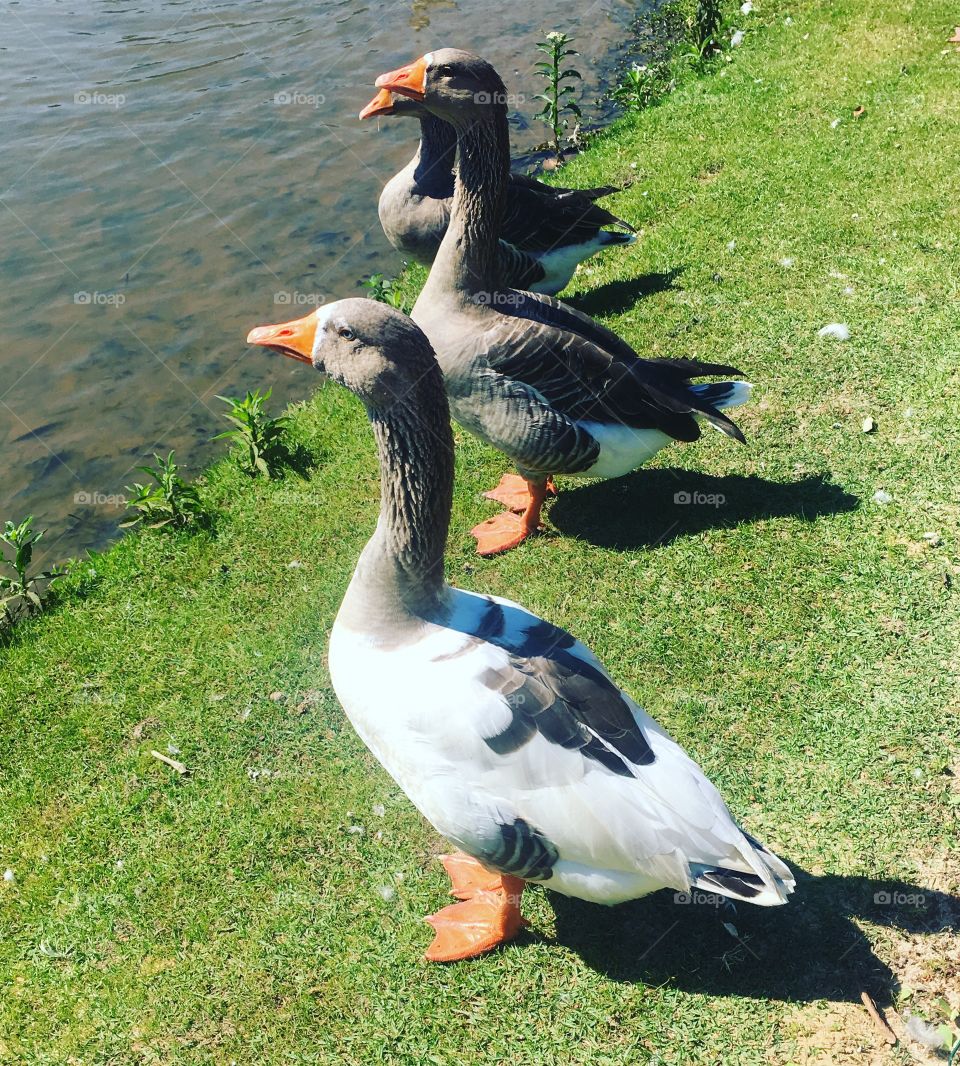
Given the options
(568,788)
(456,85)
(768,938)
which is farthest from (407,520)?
(456,85)

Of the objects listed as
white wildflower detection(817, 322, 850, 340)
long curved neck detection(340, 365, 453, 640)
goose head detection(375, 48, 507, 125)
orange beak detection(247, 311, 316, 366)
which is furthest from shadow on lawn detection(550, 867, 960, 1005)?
goose head detection(375, 48, 507, 125)

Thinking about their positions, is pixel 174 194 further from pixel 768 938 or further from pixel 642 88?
pixel 768 938

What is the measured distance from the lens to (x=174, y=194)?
987 centimetres

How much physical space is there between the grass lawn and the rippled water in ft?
4.93

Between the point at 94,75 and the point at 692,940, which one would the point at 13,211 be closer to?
the point at 94,75

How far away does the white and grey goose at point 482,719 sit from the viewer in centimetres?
322

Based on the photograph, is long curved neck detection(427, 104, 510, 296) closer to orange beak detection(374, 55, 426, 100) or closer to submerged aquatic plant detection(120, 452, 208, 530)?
orange beak detection(374, 55, 426, 100)

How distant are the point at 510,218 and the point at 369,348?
4209mm

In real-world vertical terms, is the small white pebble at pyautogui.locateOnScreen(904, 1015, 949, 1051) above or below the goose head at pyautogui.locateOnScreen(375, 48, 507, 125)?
below

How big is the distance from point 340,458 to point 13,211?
5.80m

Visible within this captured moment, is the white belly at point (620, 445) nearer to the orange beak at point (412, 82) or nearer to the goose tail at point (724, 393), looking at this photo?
the goose tail at point (724, 393)

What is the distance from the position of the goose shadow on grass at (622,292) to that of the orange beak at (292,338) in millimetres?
4603

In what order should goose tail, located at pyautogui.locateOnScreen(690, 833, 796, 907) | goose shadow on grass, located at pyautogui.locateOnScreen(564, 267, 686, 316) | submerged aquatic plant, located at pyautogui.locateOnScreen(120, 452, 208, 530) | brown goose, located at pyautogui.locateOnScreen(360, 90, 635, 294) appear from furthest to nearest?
goose shadow on grass, located at pyautogui.locateOnScreen(564, 267, 686, 316) < brown goose, located at pyautogui.locateOnScreen(360, 90, 635, 294) < submerged aquatic plant, located at pyautogui.locateOnScreen(120, 452, 208, 530) < goose tail, located at pyautogui.locateOnScreen(690, 833, 796, 907)

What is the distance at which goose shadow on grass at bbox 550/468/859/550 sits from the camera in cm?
557
